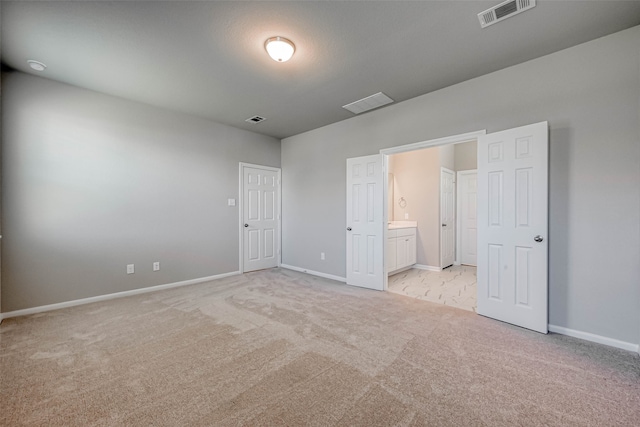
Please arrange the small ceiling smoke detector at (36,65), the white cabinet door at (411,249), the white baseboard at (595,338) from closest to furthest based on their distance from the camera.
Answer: the white baseboard at (595,338)
the small ceiling smoke detector at (36,65)
the white cabinet door at (411,249)

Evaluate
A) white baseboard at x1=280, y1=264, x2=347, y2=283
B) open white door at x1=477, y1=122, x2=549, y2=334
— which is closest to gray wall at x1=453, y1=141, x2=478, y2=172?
open white door at x1=477, y1=122, x2=549, y2=334

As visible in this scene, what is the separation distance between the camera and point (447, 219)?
5.61 metres

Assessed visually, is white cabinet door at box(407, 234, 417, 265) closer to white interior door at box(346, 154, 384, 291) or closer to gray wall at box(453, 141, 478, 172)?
white interior door at box(346, 154, 384, 291)

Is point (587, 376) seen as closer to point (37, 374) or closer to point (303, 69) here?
point (303, 69)

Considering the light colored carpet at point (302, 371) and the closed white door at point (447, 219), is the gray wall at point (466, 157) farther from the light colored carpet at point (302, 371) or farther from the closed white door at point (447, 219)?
the light colored carpet at point (302, 371)

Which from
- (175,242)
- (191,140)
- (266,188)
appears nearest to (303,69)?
(191,140)

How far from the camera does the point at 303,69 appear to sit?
9.25 feet

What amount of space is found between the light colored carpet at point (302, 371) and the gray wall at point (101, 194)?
0.59m

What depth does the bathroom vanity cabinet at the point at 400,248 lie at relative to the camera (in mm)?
4586

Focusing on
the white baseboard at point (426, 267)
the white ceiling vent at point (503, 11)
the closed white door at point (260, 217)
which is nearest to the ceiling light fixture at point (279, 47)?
the white ceiling vent at point (503, 11)

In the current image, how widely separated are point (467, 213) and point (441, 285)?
2.59m

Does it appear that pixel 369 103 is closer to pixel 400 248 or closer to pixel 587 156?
pixel 587 156

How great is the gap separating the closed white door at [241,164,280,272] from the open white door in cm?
383

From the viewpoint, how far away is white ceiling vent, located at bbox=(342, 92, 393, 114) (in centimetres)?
350
